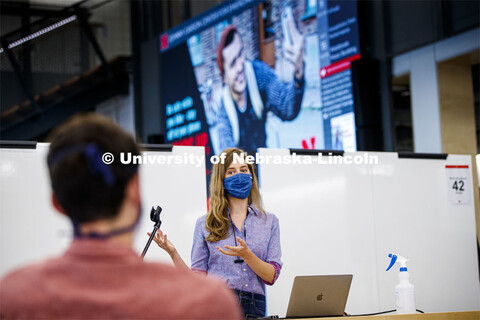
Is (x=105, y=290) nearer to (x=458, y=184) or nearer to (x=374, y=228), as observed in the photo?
(x=374, y=228)

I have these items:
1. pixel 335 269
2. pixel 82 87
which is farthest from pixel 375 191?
pixel 82 87

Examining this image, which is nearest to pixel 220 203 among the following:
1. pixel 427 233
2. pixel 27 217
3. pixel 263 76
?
pixel 27 217

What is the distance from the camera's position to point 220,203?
3.30 m

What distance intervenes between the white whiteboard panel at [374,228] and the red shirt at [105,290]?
3.40 meters

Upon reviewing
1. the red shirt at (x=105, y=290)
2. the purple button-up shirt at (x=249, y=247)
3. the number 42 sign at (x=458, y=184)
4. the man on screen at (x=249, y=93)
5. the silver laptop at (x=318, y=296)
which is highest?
the man on screen at (x=249, y=93)

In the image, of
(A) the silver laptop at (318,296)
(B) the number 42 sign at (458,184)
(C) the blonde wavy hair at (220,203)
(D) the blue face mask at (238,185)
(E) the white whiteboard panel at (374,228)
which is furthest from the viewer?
(B) the number 42 sign at (458,184)

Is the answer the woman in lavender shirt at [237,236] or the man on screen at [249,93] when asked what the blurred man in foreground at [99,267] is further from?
the man on screen at [249,93]

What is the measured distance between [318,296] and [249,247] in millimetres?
481

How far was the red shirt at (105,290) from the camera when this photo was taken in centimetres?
85

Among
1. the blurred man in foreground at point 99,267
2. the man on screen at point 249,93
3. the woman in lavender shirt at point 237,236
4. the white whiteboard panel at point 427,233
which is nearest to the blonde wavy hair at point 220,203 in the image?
the woman in lavender shirt at point 237,236

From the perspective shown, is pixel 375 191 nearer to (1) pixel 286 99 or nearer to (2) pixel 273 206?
(2) pixel 273 206

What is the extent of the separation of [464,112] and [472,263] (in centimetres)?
→ 152

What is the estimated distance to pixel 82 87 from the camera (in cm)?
907

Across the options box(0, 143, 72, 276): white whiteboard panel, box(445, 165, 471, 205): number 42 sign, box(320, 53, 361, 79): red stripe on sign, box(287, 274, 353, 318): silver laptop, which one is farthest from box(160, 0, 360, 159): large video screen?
box(287, 274, 353, 318): silver laptop
